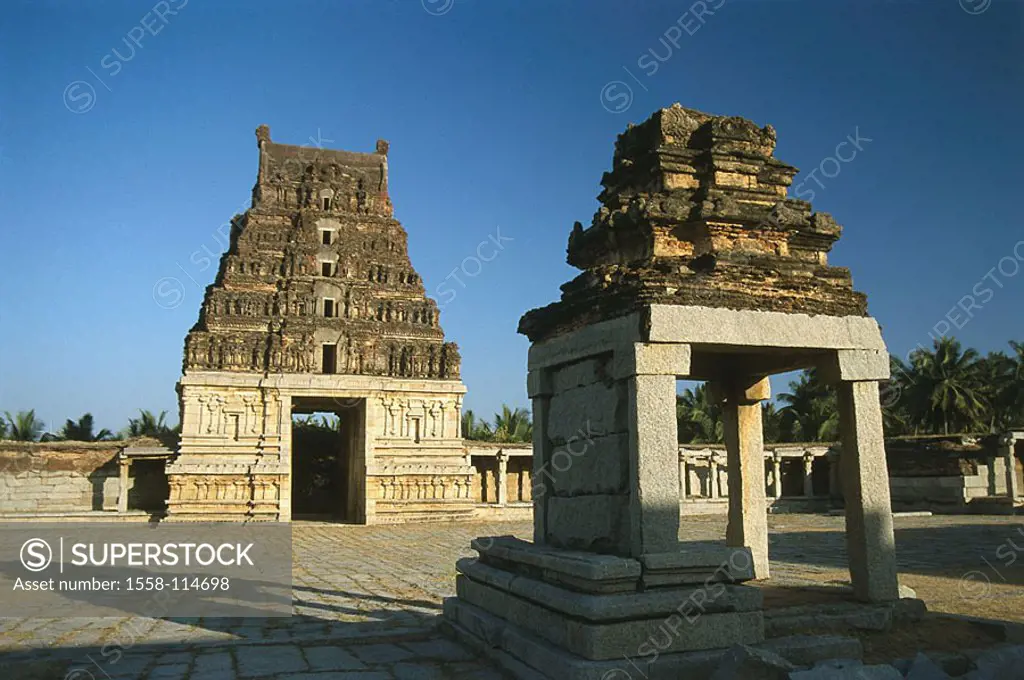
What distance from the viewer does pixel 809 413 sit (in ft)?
124

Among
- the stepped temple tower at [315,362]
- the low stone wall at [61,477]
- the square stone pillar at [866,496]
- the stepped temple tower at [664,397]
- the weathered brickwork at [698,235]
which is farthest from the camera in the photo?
the low stone wall at [61,477]

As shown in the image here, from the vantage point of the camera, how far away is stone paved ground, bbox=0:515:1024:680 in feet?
18.2

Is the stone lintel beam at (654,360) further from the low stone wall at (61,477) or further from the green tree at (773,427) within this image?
the green tree at (773,427)

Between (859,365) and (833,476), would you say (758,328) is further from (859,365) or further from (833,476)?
(833,476)

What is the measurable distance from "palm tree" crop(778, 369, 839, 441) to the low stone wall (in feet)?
94.6

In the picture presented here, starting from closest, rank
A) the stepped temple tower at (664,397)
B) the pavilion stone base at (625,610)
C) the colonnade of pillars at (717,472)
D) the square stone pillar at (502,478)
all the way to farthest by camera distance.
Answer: the pavilion stone base at (625,610) → the stepped temple tower at (664,397) → the square stone pillar at (502,478) → the colonnade of pillars at (717,472)

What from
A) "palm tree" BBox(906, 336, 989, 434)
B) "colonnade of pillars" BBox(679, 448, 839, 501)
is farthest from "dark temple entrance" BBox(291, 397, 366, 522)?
"palm tree" BBox(906, 336, 989, 434)

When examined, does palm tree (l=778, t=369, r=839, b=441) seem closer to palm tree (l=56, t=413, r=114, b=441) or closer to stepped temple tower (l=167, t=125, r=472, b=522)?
stepped temple tower (l=167, t=125, r=472, b=522)

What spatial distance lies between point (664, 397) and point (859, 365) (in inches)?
72.0

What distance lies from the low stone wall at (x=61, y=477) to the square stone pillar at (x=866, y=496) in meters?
23.9

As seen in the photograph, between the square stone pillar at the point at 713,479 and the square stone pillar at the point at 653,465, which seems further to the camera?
the square stone pillar at the point at 713,479

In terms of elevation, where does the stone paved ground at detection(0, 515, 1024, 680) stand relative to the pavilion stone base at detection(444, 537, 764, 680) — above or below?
below

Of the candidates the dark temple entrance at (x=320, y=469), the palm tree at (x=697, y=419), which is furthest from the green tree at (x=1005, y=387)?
the dark temple entrance at (x=320, y=469)

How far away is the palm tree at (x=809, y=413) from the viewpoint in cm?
3666
